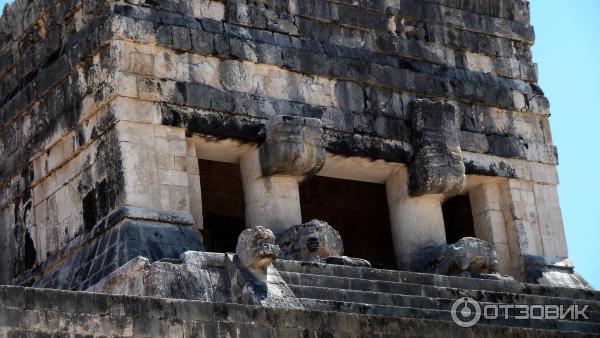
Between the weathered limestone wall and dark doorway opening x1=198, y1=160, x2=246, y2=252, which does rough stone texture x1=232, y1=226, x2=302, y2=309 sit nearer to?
the weathered limestone wall

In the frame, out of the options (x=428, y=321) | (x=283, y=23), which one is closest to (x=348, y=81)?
(x=283, y=23)

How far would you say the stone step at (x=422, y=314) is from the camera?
767 inches

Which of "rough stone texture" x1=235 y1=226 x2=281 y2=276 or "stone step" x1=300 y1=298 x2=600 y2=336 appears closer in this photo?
"rough stone texture" x1=235 y1=226 x2=281 y2=276

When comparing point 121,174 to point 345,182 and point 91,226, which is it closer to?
point 91,226

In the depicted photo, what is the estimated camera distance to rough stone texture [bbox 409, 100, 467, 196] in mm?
24125

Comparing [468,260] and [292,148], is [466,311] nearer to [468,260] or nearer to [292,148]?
[468,260]

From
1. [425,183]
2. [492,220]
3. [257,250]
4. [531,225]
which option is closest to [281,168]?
[425,183]

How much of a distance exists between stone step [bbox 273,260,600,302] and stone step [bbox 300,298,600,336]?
88cm

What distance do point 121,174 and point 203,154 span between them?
175 centimetres

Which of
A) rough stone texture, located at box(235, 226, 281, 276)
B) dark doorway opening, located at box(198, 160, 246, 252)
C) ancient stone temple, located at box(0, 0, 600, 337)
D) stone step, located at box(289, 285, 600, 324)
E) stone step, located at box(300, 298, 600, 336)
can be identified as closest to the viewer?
rough stone texture, located at box(235, 226, 281, 276)

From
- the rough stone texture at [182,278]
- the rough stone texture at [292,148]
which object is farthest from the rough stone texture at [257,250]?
the rough stone texture at [292,148]

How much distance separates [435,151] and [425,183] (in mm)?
510

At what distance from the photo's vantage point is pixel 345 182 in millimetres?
28422

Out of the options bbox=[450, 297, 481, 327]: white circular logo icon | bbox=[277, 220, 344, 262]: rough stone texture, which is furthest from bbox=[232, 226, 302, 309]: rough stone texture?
bbox=[450, 297, 481, 327]: white circular logo icon
